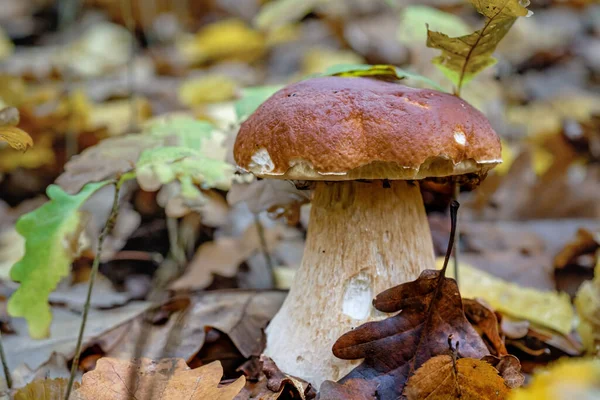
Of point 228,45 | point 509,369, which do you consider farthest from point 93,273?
point 228,45

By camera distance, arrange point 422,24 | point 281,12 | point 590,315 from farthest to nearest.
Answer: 1. point 281,12
2. point 422,24
3. point 590,315

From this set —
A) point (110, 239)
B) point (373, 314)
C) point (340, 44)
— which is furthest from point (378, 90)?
point (340, 44)

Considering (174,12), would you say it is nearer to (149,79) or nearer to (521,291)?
(149,79)

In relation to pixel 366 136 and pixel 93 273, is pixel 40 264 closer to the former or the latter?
pixel 93 273

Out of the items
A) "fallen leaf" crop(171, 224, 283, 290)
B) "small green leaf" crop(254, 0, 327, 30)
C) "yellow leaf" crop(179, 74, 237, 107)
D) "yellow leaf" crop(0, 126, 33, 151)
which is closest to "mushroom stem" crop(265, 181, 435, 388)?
"yellow leaf" crop(0, 126, 33, 151)

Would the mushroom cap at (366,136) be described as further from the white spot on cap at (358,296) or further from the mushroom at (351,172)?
the white spot on cap at (358,296)

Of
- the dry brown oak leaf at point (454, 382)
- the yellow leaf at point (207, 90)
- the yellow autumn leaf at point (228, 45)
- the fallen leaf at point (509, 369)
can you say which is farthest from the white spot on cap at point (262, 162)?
the yellow autumn leaf at point (228, 45)
